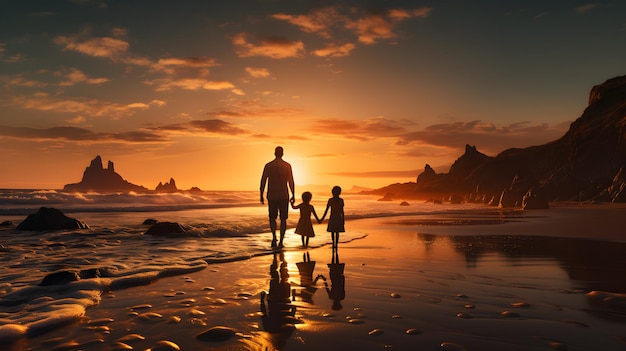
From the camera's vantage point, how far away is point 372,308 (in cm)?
506

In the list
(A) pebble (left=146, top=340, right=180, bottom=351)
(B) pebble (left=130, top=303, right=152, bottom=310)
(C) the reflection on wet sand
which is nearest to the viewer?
(A) pebble (left=146, top=340, right=180, bottom=351)

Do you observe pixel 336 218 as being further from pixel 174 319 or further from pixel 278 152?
pixel 174 319

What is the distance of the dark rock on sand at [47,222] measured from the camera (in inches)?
721

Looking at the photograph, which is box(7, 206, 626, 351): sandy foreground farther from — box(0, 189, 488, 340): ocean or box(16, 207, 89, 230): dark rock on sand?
box(16, 207, 89, 230): dark rock on sand

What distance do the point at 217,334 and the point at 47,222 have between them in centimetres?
1884

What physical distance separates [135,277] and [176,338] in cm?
383

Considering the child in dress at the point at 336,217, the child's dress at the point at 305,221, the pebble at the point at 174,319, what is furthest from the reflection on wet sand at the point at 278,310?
the child's dress at the point at 305,221

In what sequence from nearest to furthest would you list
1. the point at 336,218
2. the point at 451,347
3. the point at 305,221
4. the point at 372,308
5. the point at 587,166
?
the point at 451,347 < the point at 372,308 < the point at 336,218 < the point at 305,221 < the point at 587,166

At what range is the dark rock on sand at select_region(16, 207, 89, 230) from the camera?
18312 millimetres

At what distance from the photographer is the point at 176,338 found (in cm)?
402

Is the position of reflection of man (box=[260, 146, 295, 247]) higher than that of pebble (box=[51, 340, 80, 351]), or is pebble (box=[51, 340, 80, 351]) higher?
reflection of man (box=[260, 146, 295, 247])

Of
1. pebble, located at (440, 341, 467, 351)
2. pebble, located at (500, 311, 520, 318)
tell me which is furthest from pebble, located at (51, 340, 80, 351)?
pebble, located at (500, 311, 520, 318)

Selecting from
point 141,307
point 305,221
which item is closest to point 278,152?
point 305,221

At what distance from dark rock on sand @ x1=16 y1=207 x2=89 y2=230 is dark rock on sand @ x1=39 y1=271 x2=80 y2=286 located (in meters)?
13.8
